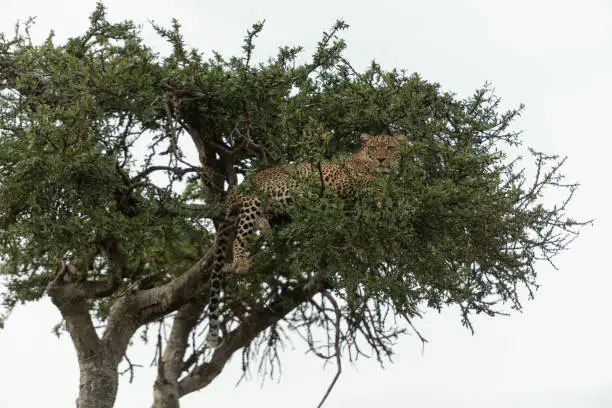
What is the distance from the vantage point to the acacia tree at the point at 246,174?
10102 millimetres

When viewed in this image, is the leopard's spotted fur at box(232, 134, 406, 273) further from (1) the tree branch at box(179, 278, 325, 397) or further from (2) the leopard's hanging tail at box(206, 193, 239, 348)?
(1) the tree branch at box(179, 278, 325, 397)

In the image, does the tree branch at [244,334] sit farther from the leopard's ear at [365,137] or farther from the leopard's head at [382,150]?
the leopard's head at [382,150]

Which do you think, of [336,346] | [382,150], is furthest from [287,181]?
[336,346]

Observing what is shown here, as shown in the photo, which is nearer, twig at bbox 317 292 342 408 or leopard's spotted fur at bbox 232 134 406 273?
leopard's spotted fur at bbox 232 134 406 273

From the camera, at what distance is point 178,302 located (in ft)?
44.4

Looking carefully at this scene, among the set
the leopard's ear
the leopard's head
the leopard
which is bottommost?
the leopard

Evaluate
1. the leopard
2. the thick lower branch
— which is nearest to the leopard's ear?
the leopard

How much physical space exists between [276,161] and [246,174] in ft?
2.19

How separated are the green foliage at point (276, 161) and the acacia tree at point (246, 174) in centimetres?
2

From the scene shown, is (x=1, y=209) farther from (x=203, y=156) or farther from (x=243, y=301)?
(x=243, y=301)

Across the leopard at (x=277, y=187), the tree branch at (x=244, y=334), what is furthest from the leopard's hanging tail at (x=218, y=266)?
the tree branch at (x=244, y=334)

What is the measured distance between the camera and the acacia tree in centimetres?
1010

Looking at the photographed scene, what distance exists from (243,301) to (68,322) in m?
3.26

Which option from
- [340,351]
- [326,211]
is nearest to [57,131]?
[326,211]
